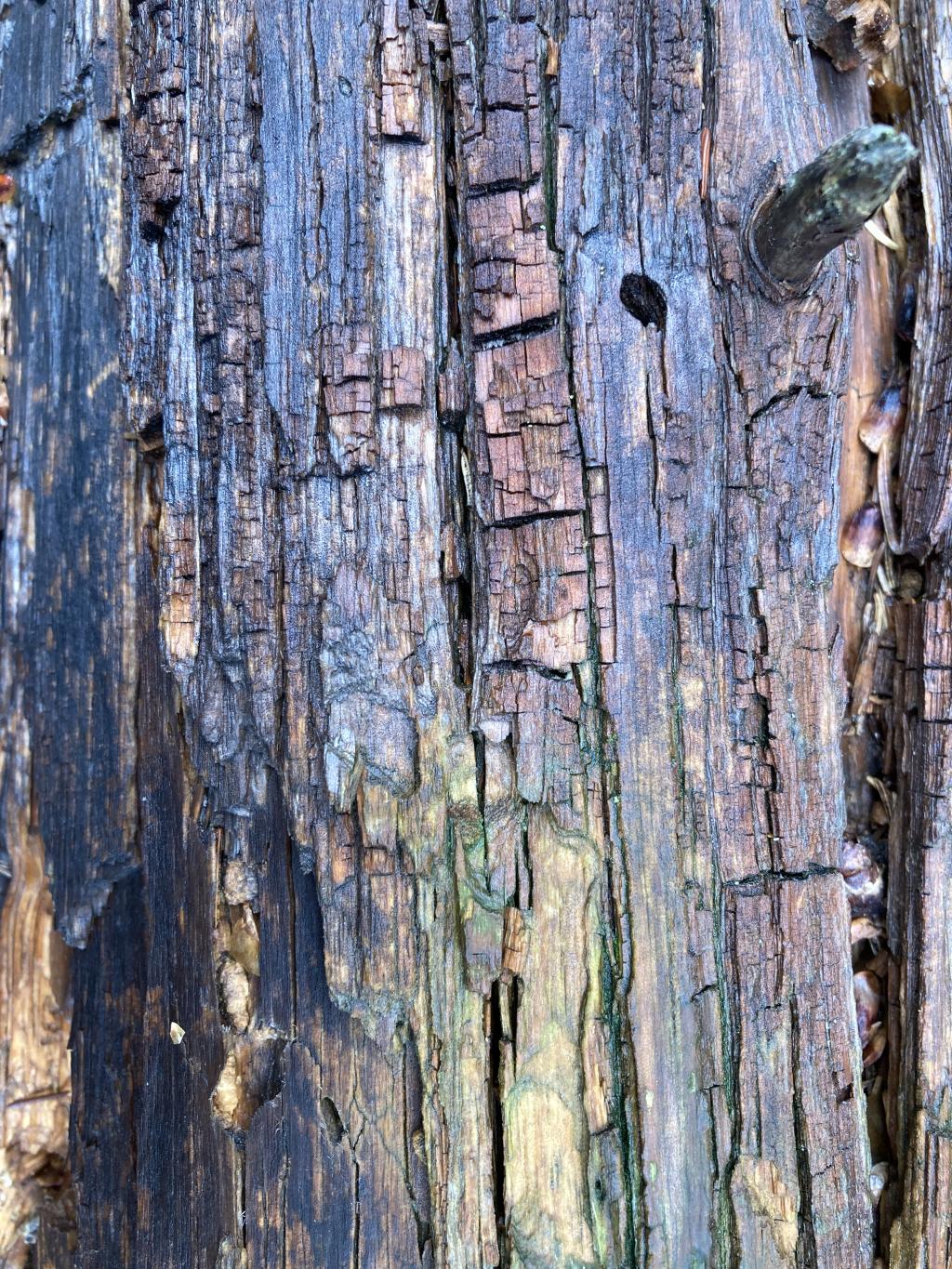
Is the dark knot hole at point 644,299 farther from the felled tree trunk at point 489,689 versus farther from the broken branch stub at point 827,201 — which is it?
the broken branch stub at point 827,201

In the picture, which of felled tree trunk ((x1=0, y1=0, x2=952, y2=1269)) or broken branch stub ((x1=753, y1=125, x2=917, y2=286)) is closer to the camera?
broken branch stub ((x1=753, y1=125, x2=917, y2=286))

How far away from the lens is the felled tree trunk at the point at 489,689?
166 centimetres

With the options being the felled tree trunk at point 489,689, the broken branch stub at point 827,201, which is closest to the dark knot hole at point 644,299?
the felled tree trunk at point 489,689

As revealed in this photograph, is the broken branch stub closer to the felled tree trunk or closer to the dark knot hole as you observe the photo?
the felled tree trunk

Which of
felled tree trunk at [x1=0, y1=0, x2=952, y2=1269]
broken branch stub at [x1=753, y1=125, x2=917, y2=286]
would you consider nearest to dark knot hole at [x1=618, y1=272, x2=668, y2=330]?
felled tree trunk at [x1=0, y1=0, x2=952, y2=1269]

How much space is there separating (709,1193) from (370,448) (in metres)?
1.63

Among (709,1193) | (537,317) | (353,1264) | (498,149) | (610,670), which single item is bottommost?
(353,1264)

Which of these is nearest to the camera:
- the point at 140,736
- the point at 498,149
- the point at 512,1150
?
the point at 512,1150

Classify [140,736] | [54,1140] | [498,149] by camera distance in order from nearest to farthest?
[498,149], [140,736], [54,1140]

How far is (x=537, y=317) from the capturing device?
1733 mm

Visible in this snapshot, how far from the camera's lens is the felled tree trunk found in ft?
5.45

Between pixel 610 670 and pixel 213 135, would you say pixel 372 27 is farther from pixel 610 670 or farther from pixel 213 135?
pixel 610 670

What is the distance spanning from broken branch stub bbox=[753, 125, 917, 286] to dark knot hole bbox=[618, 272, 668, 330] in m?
0.21

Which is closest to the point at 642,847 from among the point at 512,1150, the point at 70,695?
the point at 512,1150
